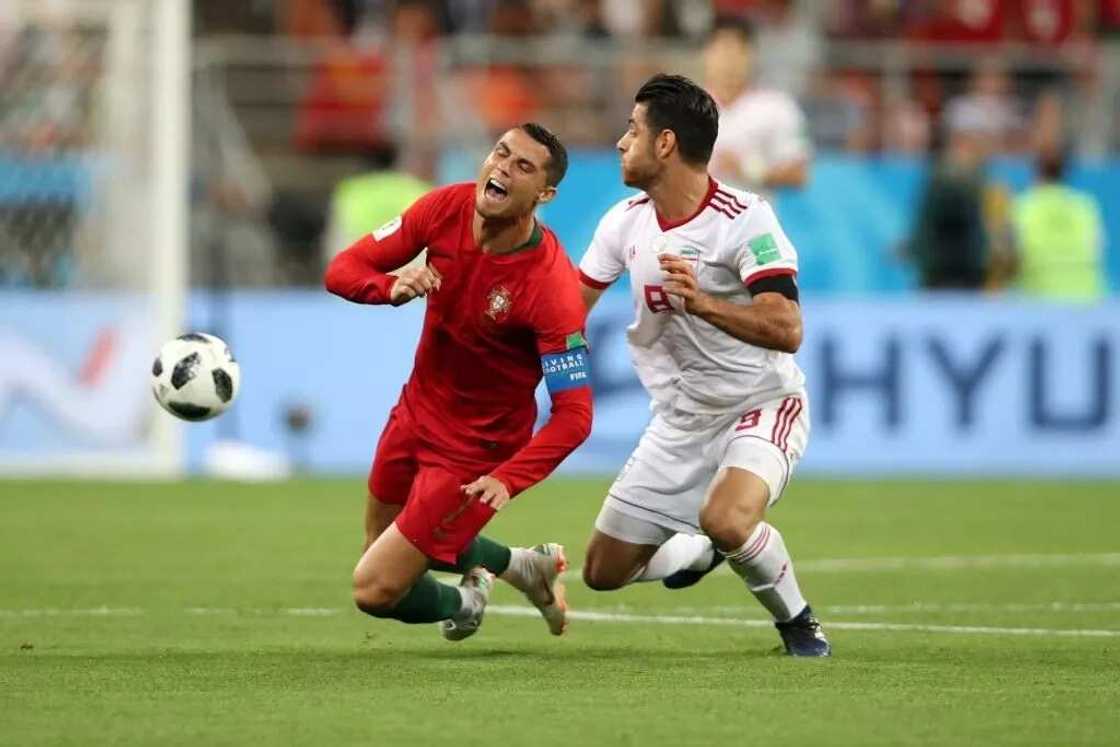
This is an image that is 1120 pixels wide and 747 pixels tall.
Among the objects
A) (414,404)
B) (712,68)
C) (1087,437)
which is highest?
(712,68)

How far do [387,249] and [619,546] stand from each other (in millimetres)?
1438

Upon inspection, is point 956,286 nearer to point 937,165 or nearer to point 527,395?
point 937,165

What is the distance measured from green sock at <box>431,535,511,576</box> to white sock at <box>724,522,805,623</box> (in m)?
0.88

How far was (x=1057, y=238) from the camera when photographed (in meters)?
18.1

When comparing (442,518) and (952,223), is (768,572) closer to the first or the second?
(442,518)

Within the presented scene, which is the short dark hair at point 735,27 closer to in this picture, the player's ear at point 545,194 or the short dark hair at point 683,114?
the short dark hair at point 683,114

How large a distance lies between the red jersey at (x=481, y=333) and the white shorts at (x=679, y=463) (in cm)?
52

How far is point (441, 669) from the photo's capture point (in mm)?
7359

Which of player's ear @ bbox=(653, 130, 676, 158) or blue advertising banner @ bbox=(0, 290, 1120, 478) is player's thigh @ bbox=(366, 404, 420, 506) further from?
blue advertising banner @ bbox=(0, 290, 1120, 478)

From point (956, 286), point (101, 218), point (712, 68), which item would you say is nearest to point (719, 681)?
point (712, 68)

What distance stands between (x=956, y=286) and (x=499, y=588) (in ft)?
27.6

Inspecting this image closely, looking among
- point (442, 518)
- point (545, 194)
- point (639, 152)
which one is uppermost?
point (639, 152)

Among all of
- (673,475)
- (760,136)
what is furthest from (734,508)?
(760,136)

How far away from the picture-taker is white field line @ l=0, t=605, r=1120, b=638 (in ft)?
27.9
